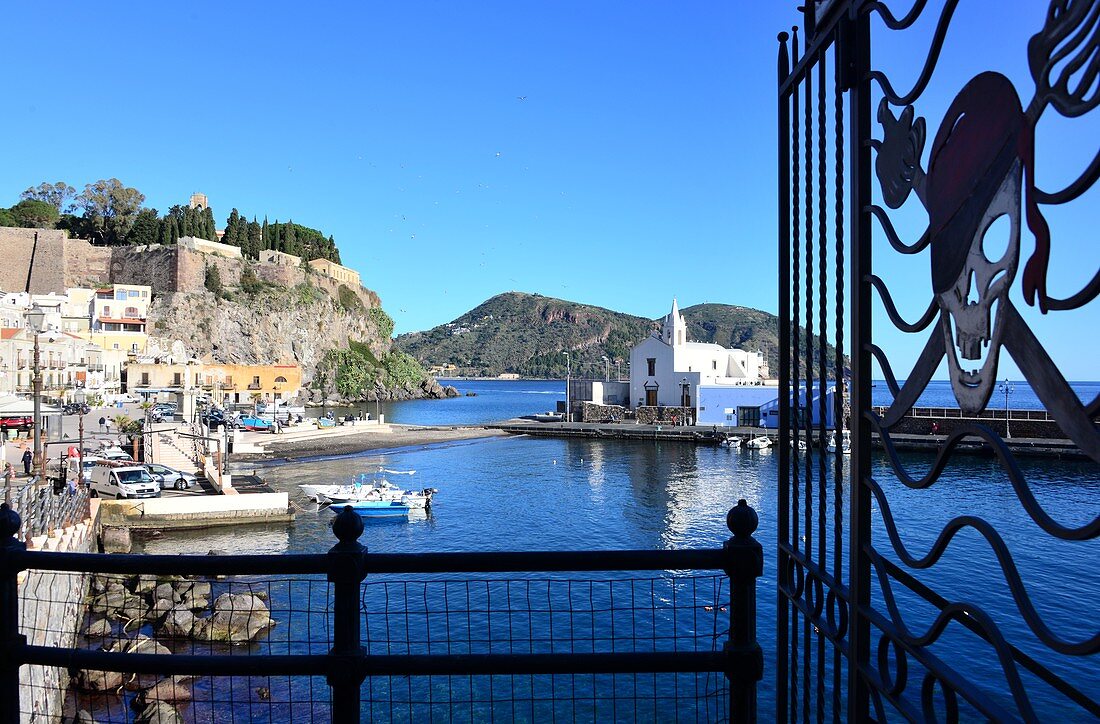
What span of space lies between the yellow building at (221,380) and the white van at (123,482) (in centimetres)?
2426

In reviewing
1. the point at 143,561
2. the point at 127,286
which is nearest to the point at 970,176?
the point at 143,561

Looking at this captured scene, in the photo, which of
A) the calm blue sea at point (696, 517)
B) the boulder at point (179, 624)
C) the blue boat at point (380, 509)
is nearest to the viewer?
the boulder at point (179, 624)

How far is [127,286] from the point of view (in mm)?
68250

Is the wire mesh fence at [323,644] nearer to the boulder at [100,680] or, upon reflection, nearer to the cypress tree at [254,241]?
the boulder at [100,680]

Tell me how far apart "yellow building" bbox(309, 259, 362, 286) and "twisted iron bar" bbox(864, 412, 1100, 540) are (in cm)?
9527

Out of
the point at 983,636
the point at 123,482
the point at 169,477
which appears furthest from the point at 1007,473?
the point at 169,477

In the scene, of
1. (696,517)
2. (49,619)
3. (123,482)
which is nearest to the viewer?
(49,619)

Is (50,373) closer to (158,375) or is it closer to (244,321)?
(158,375)

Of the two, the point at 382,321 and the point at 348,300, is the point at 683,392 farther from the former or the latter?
the point at 382,321

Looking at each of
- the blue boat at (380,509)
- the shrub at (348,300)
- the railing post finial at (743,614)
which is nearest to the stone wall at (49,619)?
the railing post finial at (743,614)

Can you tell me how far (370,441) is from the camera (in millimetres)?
48281

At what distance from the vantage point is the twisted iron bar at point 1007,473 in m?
1.27

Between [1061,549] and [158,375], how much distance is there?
182ft

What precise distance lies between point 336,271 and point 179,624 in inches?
3435
